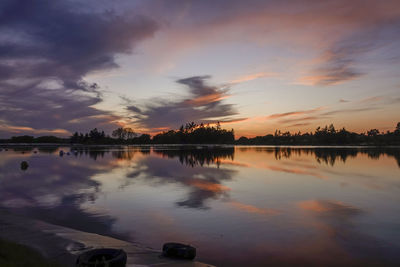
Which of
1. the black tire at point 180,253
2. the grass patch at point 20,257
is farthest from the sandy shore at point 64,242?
the grass patch at point 20,257

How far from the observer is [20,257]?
333 inches

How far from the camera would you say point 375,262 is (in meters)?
10.0

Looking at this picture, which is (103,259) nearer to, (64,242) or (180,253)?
(180,253)

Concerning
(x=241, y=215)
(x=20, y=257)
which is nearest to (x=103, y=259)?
(x=20, y=257)

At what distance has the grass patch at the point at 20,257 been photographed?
7784 mm

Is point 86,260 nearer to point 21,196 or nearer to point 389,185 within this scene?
point 21,196

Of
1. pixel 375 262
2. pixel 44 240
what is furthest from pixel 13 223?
pixel 375 262

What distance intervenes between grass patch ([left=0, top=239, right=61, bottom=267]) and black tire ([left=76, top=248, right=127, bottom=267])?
76 centimetres

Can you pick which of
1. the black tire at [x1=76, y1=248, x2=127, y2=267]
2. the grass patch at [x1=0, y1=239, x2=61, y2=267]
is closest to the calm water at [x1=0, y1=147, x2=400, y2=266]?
the black tire at [x1=76, y1=248, x2=127, y2=267]

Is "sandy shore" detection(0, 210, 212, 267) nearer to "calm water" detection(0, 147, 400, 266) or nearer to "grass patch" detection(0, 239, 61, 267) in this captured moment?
"grass patch" detection(0, 239, 61, 267)

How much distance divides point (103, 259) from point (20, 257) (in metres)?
2.65

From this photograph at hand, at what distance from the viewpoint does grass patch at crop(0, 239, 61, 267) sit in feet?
25.5

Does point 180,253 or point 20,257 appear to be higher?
point 20,257

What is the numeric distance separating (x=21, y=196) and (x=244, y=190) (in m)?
18.7
